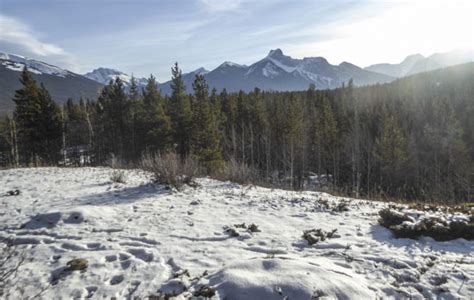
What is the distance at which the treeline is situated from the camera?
89.5 feet

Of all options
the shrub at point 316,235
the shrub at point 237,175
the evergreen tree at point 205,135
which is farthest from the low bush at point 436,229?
the evergreen tree at point 205,135

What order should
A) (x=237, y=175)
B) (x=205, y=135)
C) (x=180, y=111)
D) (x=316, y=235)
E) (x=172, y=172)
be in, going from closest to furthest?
(x=316, y=235), (x=172, y=172), (x=237, y=175), (x=205, y=135), (x=180, y=111)

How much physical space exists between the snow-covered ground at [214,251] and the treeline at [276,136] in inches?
556

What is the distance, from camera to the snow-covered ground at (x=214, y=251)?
11.3 ft

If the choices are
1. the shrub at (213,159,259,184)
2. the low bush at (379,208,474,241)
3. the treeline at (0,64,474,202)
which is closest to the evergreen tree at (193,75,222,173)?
the treeline at (0,64,474,202)

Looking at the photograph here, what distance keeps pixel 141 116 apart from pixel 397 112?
138 ft

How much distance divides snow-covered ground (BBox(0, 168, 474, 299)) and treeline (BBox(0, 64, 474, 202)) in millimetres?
14132

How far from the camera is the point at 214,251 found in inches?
181

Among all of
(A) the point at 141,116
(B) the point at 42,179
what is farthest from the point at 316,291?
(A) the point at 141,116

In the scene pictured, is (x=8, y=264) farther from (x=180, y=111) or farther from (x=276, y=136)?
(x=276, y=136)

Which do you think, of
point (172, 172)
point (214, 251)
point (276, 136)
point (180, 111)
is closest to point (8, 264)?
point (214, 251)

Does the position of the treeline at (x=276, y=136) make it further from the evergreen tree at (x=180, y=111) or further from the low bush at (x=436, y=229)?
the low bush at (x=436, y=229)

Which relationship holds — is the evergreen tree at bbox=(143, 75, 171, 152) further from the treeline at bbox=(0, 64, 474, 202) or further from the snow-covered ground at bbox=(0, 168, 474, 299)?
the snow-covered ground at bbox=(0, 168, 474, 299)

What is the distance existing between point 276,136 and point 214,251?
35.3 m
